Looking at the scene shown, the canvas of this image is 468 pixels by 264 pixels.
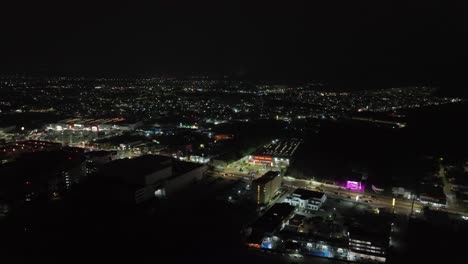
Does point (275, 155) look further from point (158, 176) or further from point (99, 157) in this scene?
point (99, 157)

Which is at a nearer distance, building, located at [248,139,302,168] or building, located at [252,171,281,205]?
building, located at [252,171,281,205]

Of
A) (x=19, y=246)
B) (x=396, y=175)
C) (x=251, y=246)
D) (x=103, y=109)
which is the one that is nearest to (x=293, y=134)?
(x=396, y=175)

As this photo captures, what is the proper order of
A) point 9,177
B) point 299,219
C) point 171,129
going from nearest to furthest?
point 299,219 < point 9,177 < point 171,129

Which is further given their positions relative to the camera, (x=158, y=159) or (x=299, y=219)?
(x=158, y=159)

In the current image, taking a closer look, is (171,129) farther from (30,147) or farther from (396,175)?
(396,175)

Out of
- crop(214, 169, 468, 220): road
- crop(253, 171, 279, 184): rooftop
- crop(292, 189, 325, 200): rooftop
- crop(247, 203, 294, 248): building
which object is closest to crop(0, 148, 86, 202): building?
crop(214, 169, 468, 220): road

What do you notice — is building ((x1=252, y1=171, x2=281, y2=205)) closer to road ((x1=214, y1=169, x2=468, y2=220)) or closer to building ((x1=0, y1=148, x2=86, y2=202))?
road ((x1=214, y1=169, x2=468, y2=220))

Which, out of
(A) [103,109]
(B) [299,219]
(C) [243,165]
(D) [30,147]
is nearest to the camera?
(B) [299,219]
